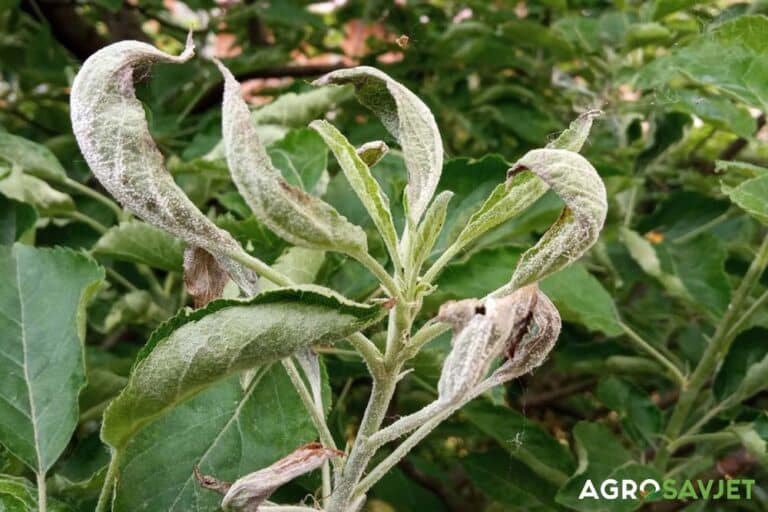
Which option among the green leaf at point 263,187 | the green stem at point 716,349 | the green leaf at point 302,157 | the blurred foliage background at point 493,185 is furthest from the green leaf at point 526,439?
the green leaf at point 263,187

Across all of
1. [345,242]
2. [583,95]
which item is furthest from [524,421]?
[583,95]

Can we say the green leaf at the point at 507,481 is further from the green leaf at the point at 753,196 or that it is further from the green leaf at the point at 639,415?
the green leaf at the point at 753,196

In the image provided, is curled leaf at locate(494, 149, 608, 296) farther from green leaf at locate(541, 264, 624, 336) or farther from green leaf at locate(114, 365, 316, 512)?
green leaf at locate(541, 264, 624, 336)

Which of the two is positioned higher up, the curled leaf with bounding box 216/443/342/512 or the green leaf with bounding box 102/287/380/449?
the green leaf with bounding box 102/287/380/449

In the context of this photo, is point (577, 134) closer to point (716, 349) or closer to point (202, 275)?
point (202, 275)

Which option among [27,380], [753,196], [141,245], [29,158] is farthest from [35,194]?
[753,196]

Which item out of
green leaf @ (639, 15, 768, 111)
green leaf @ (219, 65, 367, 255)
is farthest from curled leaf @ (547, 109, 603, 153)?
green leaf @ (639, 15, 768, 111)

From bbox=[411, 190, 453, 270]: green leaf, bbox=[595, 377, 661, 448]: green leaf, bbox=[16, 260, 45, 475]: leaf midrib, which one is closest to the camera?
bbox=[411, 190, 453, 270]: green leaf
